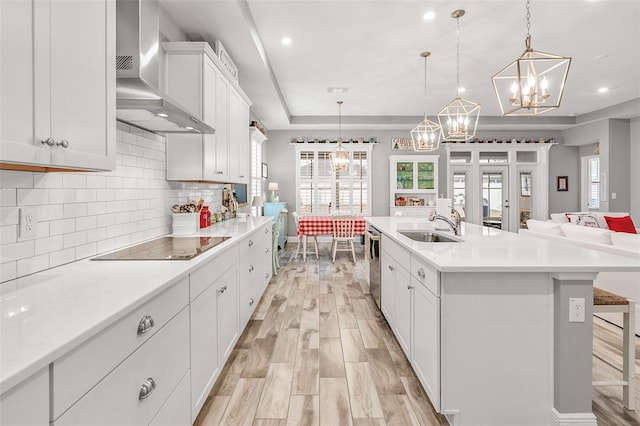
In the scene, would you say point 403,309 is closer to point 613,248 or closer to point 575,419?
point 575,419

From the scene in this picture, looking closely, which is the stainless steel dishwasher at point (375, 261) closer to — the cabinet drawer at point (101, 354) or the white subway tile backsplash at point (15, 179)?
the cabinet drawer at point (101, 354)

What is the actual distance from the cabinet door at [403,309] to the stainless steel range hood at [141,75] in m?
A: 1.76

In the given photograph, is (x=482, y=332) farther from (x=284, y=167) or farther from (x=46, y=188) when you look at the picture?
(x=284, y=167)

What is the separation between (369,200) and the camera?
7.68 m

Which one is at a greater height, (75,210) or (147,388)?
(75,210)

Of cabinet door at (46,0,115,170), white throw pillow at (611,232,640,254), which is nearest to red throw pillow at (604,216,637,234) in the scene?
white throw pillow at (611,232,640,254)

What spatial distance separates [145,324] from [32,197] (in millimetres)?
822

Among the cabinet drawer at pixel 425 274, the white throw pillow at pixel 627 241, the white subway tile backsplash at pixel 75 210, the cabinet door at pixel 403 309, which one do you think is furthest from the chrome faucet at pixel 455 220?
the white subway tile backsplash at pixel 75 210

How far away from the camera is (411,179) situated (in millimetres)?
7629

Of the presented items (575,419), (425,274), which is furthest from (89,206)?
(575,419)

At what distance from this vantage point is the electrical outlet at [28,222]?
1.33 metres

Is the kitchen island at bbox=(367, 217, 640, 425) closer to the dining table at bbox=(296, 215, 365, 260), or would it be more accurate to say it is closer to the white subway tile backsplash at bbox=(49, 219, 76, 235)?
the white subway tile backsplash at bbox=(49, 219, 76, 235)

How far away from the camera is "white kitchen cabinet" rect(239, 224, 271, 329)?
263 cm

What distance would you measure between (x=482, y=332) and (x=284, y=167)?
6601 mm
